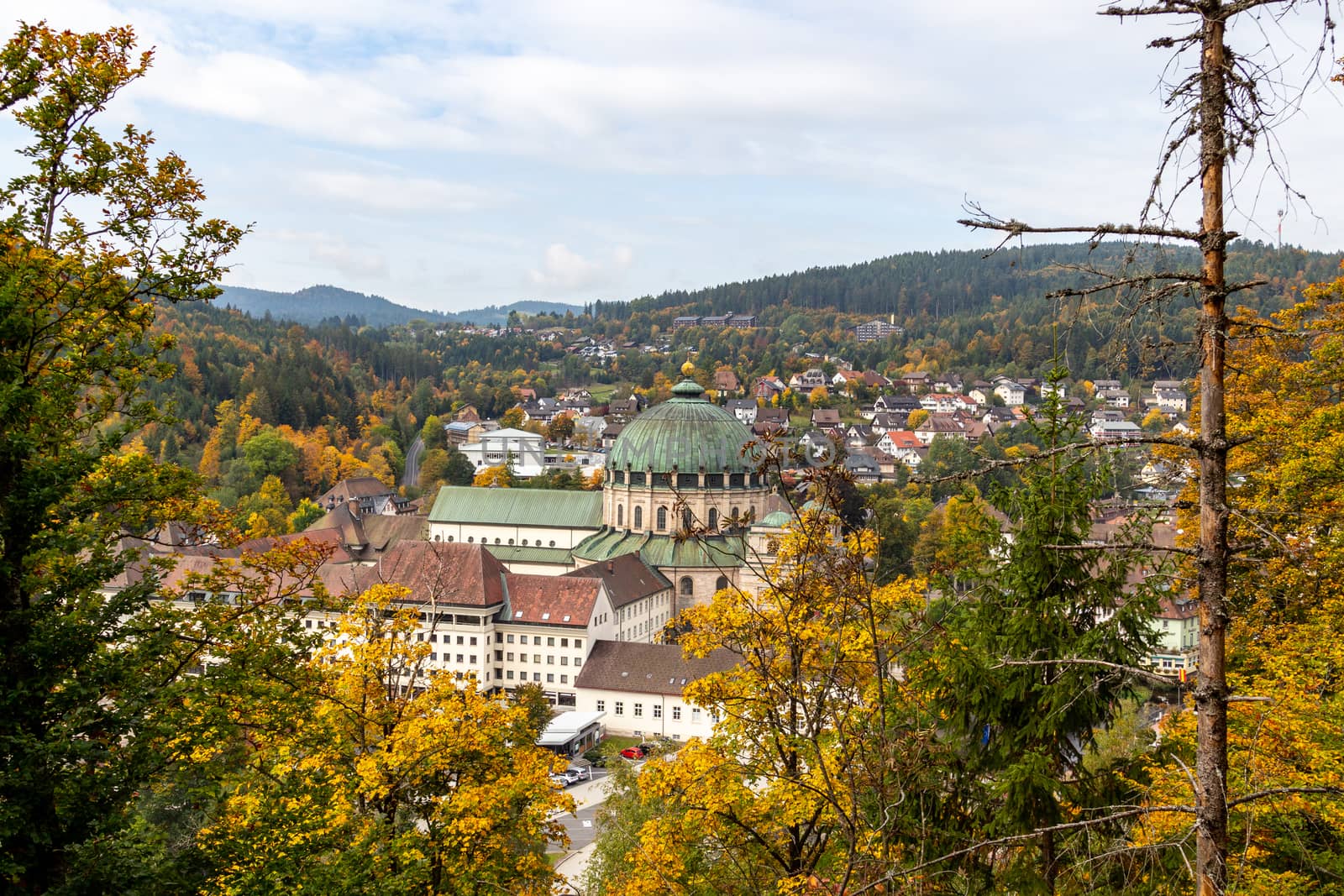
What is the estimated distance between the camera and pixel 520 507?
77.9 m

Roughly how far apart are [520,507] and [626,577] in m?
17.6

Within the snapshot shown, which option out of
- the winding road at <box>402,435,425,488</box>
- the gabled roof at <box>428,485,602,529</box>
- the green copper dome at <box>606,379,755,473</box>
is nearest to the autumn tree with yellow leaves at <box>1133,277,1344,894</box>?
the green copper dome at <box>606,379,755,473</box>

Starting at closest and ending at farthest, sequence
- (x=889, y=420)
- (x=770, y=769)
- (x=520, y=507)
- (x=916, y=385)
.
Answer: (x=770, y=769)
(x=520, y=507)
(x=889, y=420)
(x=916, y=385)

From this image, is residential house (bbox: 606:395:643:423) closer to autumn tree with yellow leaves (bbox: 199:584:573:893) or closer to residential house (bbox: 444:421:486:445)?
residential house (bbox: 444:421:486:445)

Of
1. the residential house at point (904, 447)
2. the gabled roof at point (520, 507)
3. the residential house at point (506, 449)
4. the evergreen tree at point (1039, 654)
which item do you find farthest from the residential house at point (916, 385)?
the evergreen tree at point (1039, 654)

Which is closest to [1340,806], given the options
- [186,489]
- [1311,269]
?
[186,489]

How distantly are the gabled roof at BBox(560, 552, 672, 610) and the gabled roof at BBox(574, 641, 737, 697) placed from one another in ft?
21.6

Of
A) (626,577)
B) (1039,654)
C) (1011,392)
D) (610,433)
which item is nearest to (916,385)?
(1011,392)

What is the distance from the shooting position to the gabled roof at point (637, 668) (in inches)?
1925

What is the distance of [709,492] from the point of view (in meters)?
70.8

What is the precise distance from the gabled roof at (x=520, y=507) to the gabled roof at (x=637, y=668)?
24.0 metres

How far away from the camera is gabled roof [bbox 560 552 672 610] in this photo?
60000 mm

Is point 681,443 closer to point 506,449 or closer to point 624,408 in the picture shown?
point 506,449

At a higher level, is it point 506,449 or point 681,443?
point 681,443
